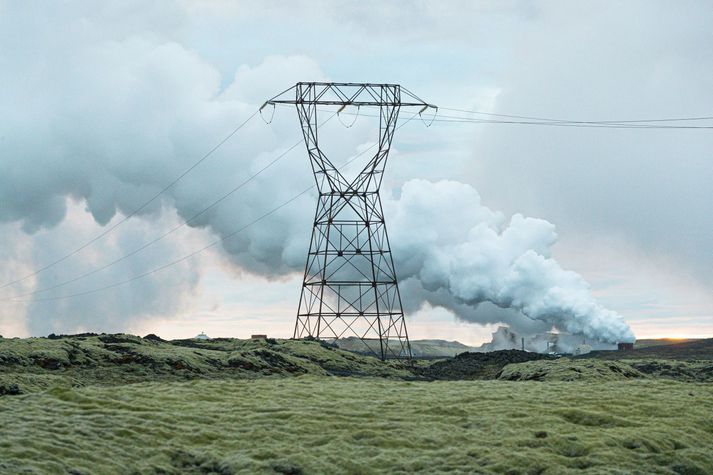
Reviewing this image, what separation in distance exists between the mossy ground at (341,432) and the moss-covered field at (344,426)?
6 centimetres

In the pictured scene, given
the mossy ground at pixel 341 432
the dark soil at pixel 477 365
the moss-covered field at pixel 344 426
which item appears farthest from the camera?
the dark soil at pixel 477 365

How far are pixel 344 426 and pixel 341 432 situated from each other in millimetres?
988

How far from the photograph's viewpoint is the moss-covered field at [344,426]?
28.0 m

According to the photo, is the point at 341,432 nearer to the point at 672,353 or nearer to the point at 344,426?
the point at 344,426

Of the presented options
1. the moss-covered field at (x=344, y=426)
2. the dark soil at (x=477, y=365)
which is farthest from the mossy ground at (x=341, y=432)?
the dark soil at (x=477, y=365)

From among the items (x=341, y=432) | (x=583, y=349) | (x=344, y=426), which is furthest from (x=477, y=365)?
(x=583, y=349)

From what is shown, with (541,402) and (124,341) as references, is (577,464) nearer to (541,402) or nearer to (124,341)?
(541,402)

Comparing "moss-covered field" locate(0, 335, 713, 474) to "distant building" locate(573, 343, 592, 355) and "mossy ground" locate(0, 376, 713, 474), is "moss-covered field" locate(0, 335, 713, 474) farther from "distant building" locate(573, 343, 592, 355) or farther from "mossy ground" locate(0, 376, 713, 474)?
"distant building" locate(573, 343, 592, 355)

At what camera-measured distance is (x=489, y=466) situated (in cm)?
2884

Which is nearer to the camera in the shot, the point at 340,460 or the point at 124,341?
the point at 340,460

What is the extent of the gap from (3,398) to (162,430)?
7032mm

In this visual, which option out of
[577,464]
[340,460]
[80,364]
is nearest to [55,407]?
[340,460]

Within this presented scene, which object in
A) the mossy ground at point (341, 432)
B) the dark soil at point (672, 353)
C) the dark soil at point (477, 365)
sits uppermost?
the dark soil at point (672, 353)

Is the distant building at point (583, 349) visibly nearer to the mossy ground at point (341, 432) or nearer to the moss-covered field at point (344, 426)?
the moss-covered field at point (344, 426)
